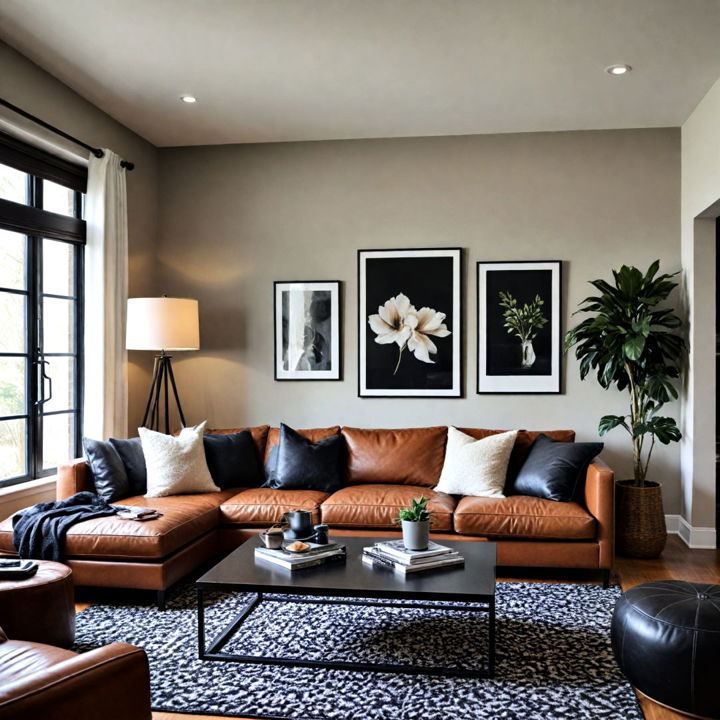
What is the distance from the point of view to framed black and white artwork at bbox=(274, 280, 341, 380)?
545cm

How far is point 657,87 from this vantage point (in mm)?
4336

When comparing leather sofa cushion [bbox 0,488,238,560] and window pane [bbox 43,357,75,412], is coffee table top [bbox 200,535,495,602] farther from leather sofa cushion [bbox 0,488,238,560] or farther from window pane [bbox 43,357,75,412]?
window pane [bbox 43,357,75,412]

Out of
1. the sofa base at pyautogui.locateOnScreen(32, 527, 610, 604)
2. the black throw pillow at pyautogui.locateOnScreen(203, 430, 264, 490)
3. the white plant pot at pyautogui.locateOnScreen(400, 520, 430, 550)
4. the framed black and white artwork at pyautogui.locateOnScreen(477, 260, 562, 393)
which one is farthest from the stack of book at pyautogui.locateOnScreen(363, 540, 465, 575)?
the framed black and white artwork at pyautogui.locateOnScreen(477, 260, 562, 393)

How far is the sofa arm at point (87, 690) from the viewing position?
1.65m

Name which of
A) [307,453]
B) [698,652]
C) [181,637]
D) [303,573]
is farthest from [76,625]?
[698,652]

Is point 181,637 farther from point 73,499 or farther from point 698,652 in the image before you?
point 698,652

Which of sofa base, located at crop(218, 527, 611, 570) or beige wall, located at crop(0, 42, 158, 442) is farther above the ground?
beige wall, located at crop(0, 42, 158, 442)

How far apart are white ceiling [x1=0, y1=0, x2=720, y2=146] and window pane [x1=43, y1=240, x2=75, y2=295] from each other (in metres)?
1.00

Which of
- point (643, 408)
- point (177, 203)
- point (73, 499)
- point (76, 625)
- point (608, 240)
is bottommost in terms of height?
point (76, 625)

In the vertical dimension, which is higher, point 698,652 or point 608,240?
point 608,240

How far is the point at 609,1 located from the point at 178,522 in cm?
339

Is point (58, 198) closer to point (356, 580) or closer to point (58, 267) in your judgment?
point (58, 267)

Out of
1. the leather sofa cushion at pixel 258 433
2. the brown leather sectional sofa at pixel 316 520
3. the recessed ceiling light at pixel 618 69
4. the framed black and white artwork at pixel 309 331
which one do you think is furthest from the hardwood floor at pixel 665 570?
the recessed ceiling light at pixel 618 69

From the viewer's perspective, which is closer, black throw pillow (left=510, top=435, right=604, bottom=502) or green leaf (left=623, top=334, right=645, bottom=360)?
black throw pillow (left=510, top=435, right=604, bottom=502)
